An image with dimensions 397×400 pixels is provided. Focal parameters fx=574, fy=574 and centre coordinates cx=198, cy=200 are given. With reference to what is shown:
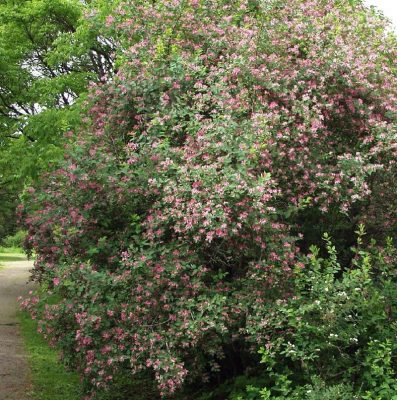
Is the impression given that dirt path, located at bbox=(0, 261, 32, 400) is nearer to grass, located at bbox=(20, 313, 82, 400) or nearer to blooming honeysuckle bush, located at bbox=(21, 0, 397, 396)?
grass, located at bbox=(20, 313, 82, 400)

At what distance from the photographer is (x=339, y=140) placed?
739 centimetres

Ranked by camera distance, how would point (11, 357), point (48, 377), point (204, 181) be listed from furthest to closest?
point (11, 357) → point (48, 377) → point (204, 181)

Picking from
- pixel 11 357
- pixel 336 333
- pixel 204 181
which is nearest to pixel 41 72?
pixel 11 357

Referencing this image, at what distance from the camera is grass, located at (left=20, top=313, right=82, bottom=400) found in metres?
8.71

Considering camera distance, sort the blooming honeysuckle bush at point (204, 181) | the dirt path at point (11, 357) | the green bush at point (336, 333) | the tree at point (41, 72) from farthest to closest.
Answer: the tree at point (41, 72), the dirt path at point (11, 357), the blooming honeysuckle bush at point (204, 181), the green bush at point (336, 333)

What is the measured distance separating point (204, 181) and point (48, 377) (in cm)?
563

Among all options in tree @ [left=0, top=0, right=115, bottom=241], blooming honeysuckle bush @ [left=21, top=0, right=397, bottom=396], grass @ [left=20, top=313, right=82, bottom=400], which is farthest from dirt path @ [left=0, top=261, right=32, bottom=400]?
tree @ [left=0, top=0, right=115, bottom=241]

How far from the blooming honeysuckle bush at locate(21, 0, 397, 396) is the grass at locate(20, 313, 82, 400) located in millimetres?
1813

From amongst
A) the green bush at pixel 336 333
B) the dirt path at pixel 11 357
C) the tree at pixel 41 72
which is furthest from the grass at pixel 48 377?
the tree at pixel 41 72

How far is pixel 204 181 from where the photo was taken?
18.8 feet

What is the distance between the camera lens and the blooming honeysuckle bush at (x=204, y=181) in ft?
19.3

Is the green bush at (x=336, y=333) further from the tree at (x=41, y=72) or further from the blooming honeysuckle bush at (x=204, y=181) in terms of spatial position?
the tree at (x=41, y=72)

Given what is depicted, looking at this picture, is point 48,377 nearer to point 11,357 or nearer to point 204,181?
point 11,357

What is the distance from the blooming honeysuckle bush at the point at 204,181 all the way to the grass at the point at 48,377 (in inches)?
71.4
